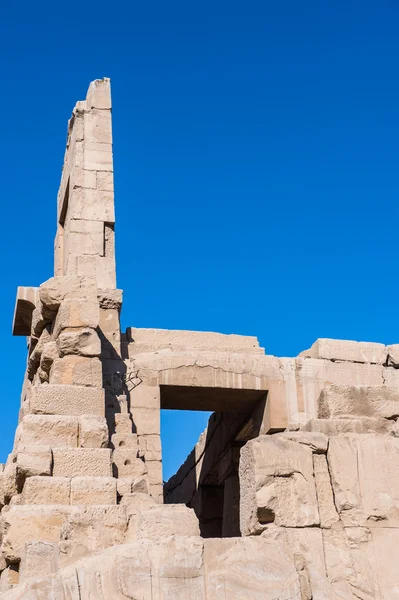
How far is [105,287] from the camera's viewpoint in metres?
11.2

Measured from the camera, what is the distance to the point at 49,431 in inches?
299

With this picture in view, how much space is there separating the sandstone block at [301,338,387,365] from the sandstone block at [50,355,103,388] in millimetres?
3890

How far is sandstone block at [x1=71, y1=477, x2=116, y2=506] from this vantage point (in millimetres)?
6953

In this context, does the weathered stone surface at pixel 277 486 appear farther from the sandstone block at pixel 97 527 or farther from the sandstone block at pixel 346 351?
the sandstone block at pixel 346 351

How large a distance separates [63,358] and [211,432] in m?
5.88

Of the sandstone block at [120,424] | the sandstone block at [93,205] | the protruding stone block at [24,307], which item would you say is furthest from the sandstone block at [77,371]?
the sandstone block at [93,205]

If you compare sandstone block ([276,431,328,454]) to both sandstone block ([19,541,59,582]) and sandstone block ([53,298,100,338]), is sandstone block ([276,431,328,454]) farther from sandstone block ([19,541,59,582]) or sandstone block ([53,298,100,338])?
sandstone block ([53,298,100,338])

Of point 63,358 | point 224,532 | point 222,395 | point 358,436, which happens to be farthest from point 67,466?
point 224,532

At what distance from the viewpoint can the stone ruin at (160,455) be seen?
16.1 feet

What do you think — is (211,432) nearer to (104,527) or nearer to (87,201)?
(87,201)

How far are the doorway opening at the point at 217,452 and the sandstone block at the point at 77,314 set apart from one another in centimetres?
229

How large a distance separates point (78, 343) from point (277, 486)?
3.75 meters

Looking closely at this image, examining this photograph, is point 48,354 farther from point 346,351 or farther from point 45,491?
point 346,351

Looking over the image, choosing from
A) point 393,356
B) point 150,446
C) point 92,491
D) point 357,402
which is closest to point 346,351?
point 393,356
